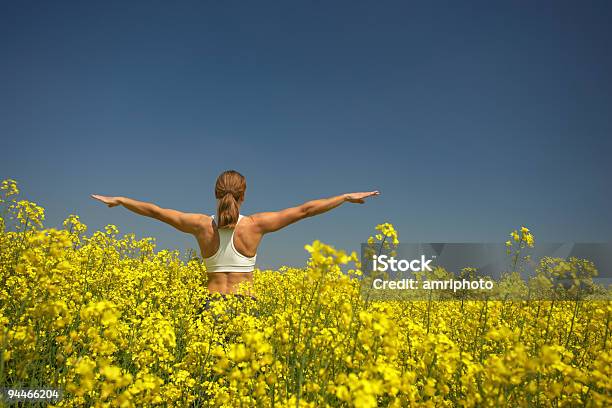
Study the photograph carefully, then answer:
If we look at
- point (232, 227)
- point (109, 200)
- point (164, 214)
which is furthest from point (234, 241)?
point (109, 200)

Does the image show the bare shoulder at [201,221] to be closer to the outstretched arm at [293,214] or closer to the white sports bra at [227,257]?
the white sports bra at [227,257]

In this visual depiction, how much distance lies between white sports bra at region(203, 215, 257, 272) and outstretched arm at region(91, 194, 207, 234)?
1.09ft

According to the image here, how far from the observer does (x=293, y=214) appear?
518 centimetres

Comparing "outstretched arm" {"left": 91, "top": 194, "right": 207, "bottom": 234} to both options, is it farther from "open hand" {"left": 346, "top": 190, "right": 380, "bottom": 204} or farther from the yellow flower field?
"open hand" {"left": 346, "top": 190, "right": 380, "bottom": 204}

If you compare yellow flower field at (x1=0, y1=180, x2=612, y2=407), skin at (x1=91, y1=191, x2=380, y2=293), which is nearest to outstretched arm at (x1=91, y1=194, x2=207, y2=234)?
skin at (x1=91, y1=191, x2=380, y2=293)

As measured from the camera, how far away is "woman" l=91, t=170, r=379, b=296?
5.07 m

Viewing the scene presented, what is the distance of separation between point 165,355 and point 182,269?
3439 mm

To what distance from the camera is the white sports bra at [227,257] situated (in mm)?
5082

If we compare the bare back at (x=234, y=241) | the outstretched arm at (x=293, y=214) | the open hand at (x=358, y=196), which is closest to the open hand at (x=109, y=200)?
the bare back at (x=234, y=241)

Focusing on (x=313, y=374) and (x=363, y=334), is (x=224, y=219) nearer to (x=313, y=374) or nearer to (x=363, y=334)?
(x=313, y=374)

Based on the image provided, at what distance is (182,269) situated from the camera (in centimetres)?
596

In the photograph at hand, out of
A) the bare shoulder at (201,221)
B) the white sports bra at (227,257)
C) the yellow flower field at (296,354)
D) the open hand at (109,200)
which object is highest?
the open hand at (109,200)

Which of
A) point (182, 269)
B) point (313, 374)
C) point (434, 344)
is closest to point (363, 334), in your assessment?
point (434, 344)

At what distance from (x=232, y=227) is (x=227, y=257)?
14.1 inches
